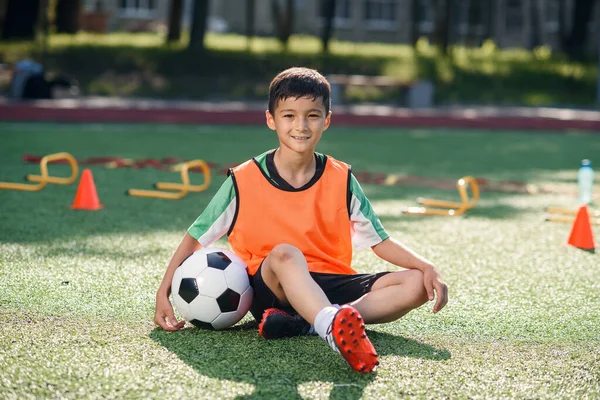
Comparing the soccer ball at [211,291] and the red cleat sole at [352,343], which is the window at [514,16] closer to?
the soccer ball at [211,291]

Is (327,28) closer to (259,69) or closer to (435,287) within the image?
(259,69)

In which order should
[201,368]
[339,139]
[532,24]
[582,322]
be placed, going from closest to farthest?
[201,368]
[582,322]
[339,139]
[532,24]

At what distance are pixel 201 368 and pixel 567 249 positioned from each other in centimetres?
343

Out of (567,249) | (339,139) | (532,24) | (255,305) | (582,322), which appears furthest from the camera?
(532,24)

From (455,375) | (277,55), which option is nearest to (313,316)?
(455,375)

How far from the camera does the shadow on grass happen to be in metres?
3.13

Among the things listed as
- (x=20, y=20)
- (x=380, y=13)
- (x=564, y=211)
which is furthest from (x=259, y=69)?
(x=380, y=13)

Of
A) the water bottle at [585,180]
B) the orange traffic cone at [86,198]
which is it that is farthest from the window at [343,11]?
the orange traffic cone at [86,198]

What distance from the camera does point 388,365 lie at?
3.40 m

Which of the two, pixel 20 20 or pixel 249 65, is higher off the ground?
pixel 20 20

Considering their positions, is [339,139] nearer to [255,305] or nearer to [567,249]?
[567,249]

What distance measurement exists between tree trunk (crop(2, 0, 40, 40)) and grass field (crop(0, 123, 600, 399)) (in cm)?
1524

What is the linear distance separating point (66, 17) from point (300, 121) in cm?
2411

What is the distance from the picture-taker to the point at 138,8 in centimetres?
3659
